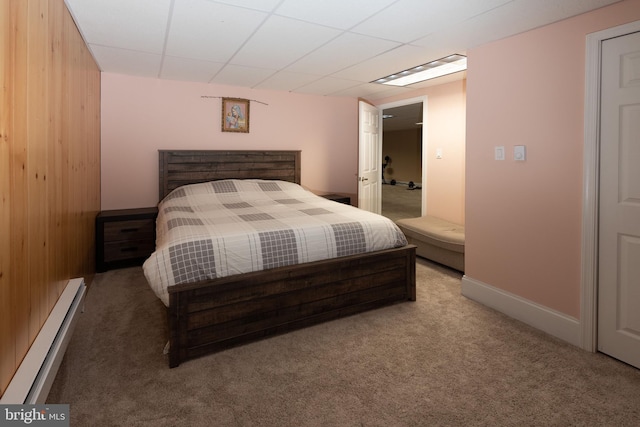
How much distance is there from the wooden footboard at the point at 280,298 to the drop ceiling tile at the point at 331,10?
1658 millimetres

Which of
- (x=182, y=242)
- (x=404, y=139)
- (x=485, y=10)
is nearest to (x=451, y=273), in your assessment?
(x=485, y=10)

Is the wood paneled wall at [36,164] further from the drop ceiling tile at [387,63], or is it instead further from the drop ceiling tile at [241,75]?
the drop ceiling tile at [387,63]

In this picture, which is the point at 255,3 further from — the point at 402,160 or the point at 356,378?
the point at 402,160

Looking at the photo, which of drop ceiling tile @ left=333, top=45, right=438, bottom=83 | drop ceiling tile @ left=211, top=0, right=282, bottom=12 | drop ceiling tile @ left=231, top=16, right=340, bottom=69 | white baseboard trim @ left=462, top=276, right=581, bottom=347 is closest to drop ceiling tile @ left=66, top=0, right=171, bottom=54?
drop ceiling tile @ left=211, top=0, right=282, bottom=12

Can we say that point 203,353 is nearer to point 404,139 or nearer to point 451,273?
point 451,273

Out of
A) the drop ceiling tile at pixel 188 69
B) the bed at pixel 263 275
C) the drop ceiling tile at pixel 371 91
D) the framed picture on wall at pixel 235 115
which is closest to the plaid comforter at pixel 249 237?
the bed at pixel 263 275

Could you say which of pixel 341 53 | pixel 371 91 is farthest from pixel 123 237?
pixel 371 91

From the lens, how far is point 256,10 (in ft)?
7.58

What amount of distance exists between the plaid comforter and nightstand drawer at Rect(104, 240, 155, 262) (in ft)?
1.91

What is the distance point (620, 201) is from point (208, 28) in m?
2.89

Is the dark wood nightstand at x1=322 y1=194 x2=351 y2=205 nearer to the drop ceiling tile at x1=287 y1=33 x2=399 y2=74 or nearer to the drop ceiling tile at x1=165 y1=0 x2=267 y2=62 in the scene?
the drop ceiling tile at x1=287 y1=33 x2=399 y2=74

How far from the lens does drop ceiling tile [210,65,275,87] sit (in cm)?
372

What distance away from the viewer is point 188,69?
12.3 ft

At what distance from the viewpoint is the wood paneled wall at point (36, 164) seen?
4.51 ft
